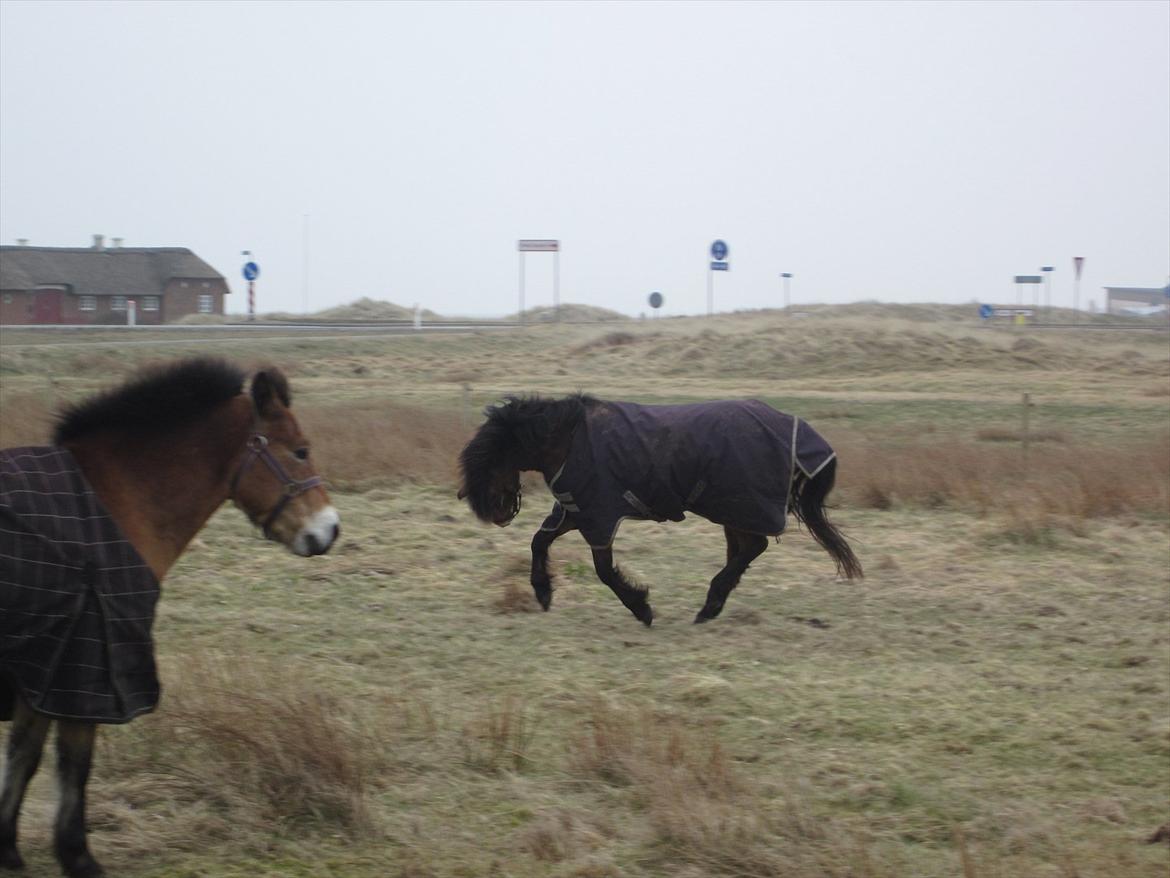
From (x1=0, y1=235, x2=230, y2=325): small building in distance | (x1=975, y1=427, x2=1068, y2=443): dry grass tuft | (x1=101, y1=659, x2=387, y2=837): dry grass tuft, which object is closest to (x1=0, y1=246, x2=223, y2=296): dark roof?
(x1=0, y1=235, x2=230, y2=325): small building in distance

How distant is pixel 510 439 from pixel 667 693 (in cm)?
267

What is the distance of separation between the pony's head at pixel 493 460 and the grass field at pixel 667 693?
0.68 metres

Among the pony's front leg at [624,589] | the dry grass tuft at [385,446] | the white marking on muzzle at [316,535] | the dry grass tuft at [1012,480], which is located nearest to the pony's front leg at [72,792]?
the white marking on muzzle at [316,535]

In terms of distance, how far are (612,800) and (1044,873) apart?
1767 millimetres

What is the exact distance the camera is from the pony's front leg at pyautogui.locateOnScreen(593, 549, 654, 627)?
8.83 metres

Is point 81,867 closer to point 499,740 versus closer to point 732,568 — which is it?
point 499,740

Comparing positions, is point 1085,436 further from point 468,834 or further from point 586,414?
point 468,834

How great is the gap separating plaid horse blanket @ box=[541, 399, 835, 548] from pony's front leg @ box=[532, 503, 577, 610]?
0.02 m

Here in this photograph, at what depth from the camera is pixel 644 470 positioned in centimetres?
895

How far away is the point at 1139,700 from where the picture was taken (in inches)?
286

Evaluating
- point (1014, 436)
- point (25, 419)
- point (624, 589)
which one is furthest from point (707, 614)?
point (1014, 436)

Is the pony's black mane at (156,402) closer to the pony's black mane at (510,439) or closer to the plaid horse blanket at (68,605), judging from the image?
the plaid horse blanket at (68,605)

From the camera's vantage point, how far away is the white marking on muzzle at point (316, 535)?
17.1 feet

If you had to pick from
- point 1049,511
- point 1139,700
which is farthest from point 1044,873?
point 1049,511
